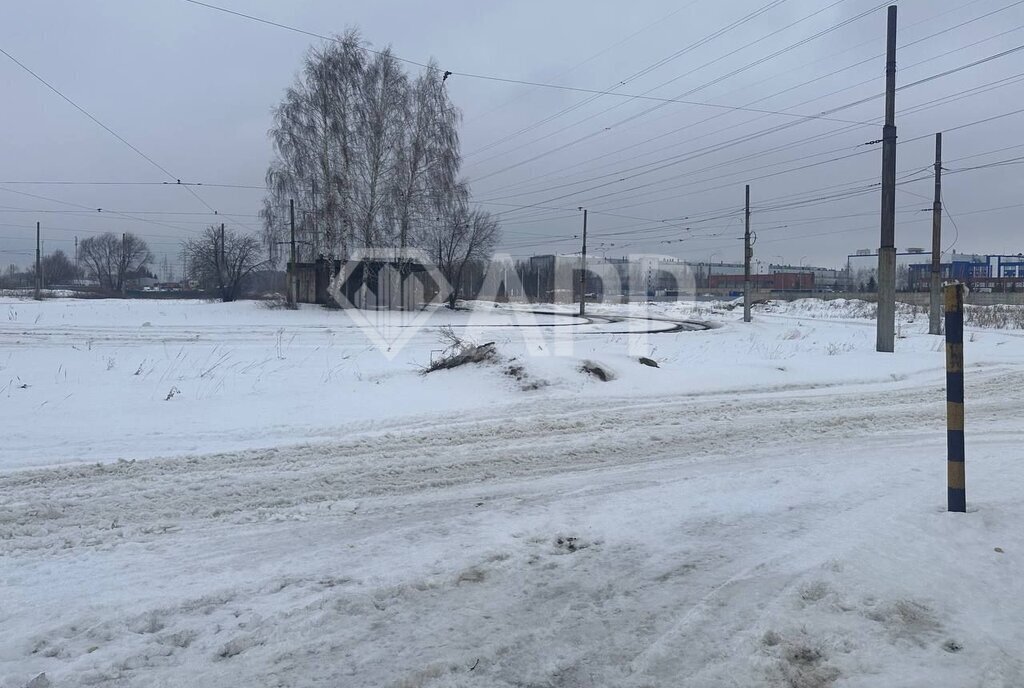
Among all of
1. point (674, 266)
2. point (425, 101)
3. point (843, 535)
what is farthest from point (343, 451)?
point (674, 266)

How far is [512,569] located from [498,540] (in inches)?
17.2

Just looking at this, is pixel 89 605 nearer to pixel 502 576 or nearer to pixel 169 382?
pixel 502 576

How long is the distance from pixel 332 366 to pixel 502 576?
361 inches

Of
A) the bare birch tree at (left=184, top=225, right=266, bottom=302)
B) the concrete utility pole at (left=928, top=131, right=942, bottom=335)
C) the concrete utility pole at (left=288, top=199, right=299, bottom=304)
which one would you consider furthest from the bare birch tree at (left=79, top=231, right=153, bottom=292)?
the concrete utility pole at (left=928, top=131, right=942, bottom=335)

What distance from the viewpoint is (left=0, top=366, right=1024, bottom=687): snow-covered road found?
3.04 m

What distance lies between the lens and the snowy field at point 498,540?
3074mm

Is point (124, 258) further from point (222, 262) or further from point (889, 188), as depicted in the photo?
point (889, 188)

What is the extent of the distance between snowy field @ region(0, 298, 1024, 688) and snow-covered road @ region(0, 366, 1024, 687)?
0.02m

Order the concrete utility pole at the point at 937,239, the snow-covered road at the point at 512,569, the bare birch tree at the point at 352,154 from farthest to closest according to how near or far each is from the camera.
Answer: the bare birch tree at the point at 352,154
the concrete utility pole at the point at 937,239
the snow-covered road at the point at 512,569

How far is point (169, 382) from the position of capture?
33.2 ft

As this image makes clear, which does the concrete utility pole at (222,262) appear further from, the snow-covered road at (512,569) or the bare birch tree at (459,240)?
the snow-covered road at (512,569)

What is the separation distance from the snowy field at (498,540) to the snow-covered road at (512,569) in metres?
0.02

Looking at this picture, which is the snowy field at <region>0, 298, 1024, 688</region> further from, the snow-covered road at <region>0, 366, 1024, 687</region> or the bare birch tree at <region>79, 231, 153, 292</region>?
the bare birch tree at <region>79, 231, 153, 292</region>

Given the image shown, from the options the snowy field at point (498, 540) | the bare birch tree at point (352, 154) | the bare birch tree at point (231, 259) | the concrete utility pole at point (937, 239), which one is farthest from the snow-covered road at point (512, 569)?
Answer: the bare birch tree at point (231, 259)
